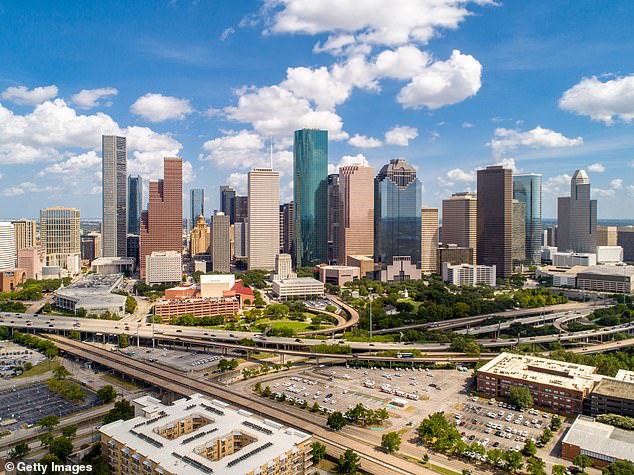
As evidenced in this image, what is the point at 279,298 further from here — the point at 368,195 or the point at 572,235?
the point at 572,235

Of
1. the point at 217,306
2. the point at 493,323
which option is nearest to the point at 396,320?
the point at 493,323

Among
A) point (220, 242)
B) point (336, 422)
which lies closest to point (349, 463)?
point (336, 422)

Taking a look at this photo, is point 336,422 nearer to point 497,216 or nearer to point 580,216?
point 497,216

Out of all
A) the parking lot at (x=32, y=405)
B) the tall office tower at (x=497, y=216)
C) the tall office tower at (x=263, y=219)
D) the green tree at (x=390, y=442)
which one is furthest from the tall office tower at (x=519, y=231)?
the parking lot at (x=32, y=405)

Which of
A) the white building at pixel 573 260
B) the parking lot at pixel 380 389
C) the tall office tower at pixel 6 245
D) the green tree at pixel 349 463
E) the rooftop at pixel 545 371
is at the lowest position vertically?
the parking lot at pixel 380 389

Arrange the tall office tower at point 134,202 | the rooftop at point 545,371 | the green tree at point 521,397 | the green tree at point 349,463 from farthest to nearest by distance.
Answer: the tall office tower at point 134,202 < the rooftop at point 545,371 < the green tree at point 521,397 < the green tree at point 349,463

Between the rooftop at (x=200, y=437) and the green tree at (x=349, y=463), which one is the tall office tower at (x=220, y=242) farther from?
the green tree at (x=349, y=463)
